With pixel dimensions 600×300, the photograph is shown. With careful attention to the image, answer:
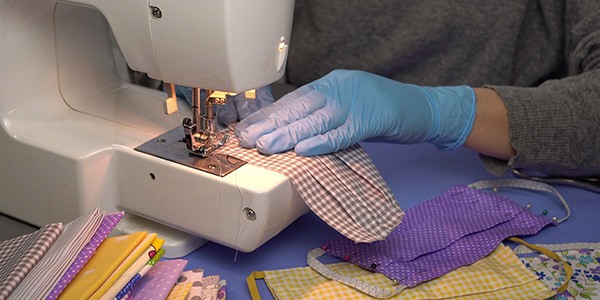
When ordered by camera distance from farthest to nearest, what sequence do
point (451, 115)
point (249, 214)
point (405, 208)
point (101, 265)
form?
1. point (451, 115)
2. point (405, 208)
3. point (249, 214)
4. point (101, 265)

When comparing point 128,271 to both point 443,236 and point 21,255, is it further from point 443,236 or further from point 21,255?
point 443,236

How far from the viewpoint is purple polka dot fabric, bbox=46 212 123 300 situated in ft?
3.58

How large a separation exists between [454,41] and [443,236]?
2.42 ft

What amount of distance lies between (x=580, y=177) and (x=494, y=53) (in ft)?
1.38

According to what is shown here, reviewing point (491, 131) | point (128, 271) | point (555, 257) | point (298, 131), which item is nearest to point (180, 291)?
point (128, 271)

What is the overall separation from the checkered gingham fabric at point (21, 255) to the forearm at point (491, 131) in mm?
845

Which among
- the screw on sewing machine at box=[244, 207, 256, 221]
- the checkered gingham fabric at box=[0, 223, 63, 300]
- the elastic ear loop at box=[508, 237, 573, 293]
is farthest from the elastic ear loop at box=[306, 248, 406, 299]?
the checkered gingham fabric at box=[0, 223, 63, 300]

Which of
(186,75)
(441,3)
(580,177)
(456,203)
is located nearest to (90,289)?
(186,75)

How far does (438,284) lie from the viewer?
4.27 feet

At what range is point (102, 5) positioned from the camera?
4.16 ft

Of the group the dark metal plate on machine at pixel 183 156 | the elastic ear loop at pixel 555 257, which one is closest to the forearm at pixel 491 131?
the elastic ear loop at pixel 555 257

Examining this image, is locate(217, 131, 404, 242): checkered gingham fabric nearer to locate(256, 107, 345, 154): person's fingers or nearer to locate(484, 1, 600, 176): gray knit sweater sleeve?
locate(256, 107, 345, 154): person's fingers

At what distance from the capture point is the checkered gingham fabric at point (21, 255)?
109 cm

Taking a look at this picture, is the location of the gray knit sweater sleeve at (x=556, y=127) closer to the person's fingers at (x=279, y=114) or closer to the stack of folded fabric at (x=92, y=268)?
the person's fingers at (x=279, y=114)
